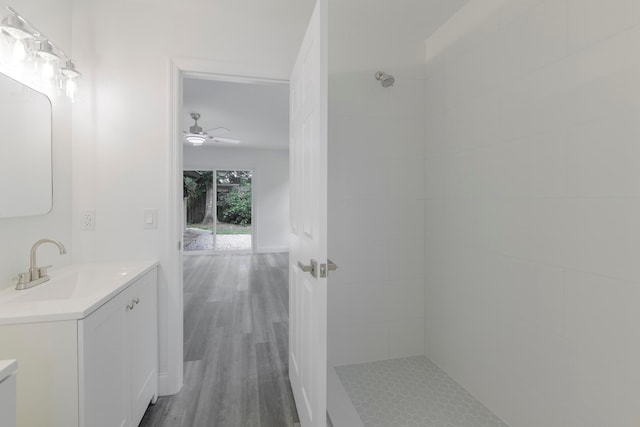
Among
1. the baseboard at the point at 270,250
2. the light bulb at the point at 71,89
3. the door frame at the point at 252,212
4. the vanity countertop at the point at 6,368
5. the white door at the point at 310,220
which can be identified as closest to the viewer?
the vanity countertop at the point at 6,368

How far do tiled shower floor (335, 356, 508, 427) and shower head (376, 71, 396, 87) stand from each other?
2.05 metres

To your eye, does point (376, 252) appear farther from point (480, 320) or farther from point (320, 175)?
point (320, 175)

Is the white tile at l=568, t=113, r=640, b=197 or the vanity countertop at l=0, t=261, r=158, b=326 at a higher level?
the white tile at l=568, t=113, r=640, b=197

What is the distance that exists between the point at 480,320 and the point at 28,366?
2.16m

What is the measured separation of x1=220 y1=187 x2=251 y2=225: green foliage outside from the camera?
715 cm

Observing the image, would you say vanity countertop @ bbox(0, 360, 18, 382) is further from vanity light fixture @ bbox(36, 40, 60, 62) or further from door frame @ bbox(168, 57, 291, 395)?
vanity light fixture @ bbox(36, 40, 60, 62)

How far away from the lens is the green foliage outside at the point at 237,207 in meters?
7.15

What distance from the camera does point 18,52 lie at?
133 cm

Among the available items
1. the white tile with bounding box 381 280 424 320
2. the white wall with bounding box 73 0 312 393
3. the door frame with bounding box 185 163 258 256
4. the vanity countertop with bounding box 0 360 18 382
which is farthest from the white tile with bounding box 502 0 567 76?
the door frame with bounding box 185 163 258 256

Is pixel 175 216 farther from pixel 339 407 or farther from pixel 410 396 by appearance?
pixel 410 396

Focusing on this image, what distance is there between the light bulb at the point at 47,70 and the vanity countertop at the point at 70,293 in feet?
3.38

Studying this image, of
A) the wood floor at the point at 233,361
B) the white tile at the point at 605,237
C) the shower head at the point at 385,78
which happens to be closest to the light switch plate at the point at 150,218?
the wood floor at the point at 233,361

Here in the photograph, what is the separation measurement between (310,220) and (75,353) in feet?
3.35

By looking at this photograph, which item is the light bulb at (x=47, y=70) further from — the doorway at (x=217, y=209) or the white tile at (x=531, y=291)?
the doorway at (x=217, y=209)
